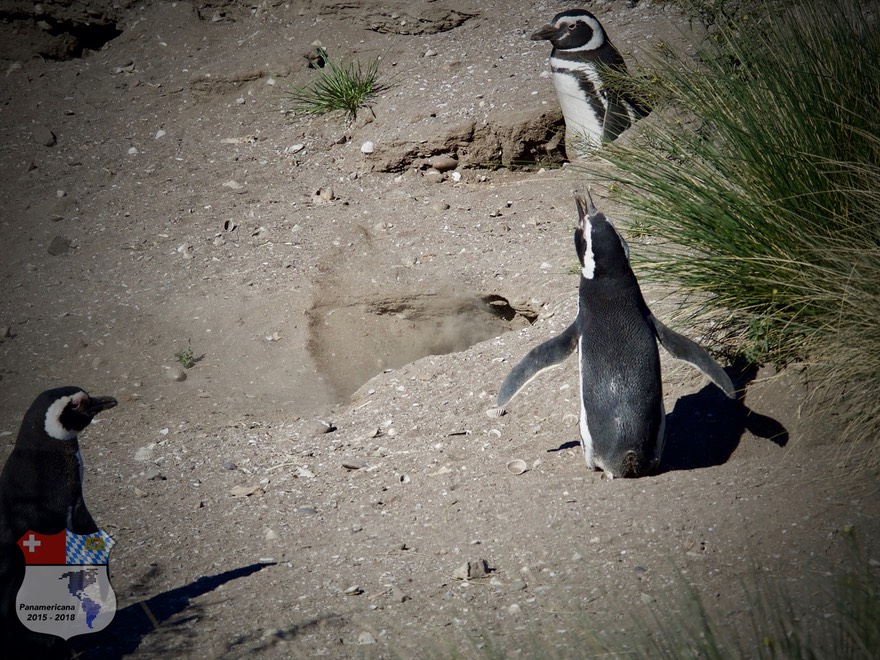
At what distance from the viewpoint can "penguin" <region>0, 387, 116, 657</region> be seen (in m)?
2.45

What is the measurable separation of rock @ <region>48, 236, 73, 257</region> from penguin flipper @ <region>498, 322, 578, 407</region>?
4082mm

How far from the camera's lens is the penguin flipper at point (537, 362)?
3.20m

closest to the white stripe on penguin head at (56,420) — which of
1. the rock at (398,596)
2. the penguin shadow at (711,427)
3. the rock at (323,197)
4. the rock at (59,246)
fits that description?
the rock at (398,596)

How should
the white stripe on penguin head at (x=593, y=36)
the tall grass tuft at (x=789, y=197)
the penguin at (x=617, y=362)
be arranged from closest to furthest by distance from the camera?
the tall grass tuft at (x=789, y=197) < the penguin at (x=617, y=362) < the white stripe on penguin head at (x=593, y=36)

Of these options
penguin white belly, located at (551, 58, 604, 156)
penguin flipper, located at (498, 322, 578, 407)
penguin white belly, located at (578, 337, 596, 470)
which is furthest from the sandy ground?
penguin flipper, located at (498, 322, 578, 407)

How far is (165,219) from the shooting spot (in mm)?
6160

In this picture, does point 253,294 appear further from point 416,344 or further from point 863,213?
point 863,213

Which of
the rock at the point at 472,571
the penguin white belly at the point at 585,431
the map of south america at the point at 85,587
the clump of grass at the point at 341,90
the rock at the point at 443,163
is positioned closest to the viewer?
the map of south america at the point at 85,587

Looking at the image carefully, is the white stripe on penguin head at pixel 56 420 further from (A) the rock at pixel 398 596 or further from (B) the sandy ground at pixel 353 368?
(A) the rock at pixel 398 596

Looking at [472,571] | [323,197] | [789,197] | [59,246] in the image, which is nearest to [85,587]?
[472,571]

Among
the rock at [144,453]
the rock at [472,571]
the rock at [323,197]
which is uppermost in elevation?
the rock at [472,571]

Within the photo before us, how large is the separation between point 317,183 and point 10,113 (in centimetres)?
310

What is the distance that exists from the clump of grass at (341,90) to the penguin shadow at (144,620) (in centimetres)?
487

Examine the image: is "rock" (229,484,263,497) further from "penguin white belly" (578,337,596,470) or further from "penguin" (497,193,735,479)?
"penguin white belly" (578,337,596,470)
